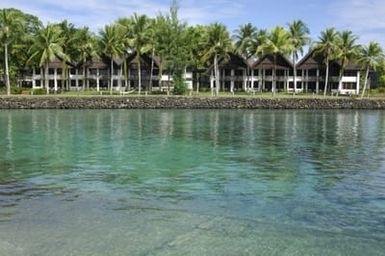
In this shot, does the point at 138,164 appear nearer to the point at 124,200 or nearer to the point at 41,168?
the point at 41,168

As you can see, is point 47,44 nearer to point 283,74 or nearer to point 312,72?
point 283,74

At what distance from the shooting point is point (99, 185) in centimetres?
1581

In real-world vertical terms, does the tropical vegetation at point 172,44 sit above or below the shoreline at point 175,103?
above

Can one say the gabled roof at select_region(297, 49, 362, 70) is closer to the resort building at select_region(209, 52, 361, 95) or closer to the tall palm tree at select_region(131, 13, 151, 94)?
the resort building at select_region(209, 52, 361, 95)

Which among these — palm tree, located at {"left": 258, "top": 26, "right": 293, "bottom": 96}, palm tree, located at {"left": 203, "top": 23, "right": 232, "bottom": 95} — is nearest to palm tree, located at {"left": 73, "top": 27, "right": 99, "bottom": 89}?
palm tree, located at {"left": 203, "top": 23, "right": 232, "bottom": 95}

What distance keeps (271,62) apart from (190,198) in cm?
8350

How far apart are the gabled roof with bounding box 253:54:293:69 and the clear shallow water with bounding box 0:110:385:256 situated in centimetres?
6795

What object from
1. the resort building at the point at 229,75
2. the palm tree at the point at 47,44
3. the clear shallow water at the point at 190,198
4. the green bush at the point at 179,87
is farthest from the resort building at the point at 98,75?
the clear shallow water at the point at 190,198

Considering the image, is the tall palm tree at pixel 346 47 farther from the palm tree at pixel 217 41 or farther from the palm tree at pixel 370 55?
the palm tree at pixel 217 41

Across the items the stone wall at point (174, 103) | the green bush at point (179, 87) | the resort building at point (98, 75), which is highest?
the resort building at point (98, 75)

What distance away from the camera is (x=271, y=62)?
311 feet

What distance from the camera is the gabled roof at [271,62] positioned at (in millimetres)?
93688

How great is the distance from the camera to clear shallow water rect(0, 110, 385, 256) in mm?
10117

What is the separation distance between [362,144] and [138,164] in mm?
14297
